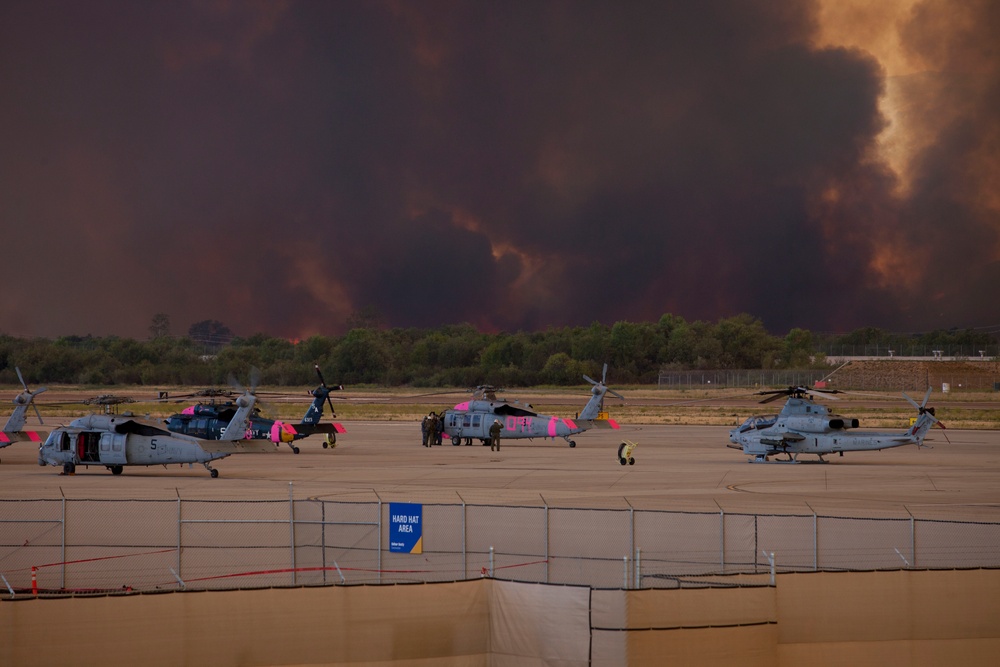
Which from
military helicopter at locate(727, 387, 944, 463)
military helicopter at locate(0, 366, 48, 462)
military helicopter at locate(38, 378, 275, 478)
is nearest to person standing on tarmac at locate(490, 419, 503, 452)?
military helicopter at locate(727, 387, 944, 463)

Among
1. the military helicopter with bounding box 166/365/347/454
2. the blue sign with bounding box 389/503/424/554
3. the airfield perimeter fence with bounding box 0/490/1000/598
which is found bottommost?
the airfield perimeter fence with bounding box 0/490/1000/598

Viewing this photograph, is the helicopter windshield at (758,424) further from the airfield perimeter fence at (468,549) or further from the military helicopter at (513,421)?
the airfield perimeter fence at (468,549)

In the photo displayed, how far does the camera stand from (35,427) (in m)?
62.0

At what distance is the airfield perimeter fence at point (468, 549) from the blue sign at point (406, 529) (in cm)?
21

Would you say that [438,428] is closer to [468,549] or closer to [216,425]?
[216,425]

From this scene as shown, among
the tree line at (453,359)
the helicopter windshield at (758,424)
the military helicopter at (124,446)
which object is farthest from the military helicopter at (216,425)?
the tree line at (453,359)

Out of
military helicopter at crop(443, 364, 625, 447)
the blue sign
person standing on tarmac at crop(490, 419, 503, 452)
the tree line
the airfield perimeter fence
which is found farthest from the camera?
the tree line

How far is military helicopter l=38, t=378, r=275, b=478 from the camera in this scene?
111 ft

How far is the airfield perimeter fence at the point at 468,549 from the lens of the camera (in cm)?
1773

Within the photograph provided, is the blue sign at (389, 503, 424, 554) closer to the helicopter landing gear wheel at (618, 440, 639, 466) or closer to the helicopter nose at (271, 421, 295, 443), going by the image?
the helicopter landing gear wheel at (618, 440, 639, 466)

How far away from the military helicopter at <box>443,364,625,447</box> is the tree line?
100017 millimetres

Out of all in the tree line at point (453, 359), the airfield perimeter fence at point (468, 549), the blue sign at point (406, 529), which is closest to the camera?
the airfield perimeter fence at point (468, 549)

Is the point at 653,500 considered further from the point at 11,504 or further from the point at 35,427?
the point at 35,427

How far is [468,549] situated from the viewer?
65.4 ft
